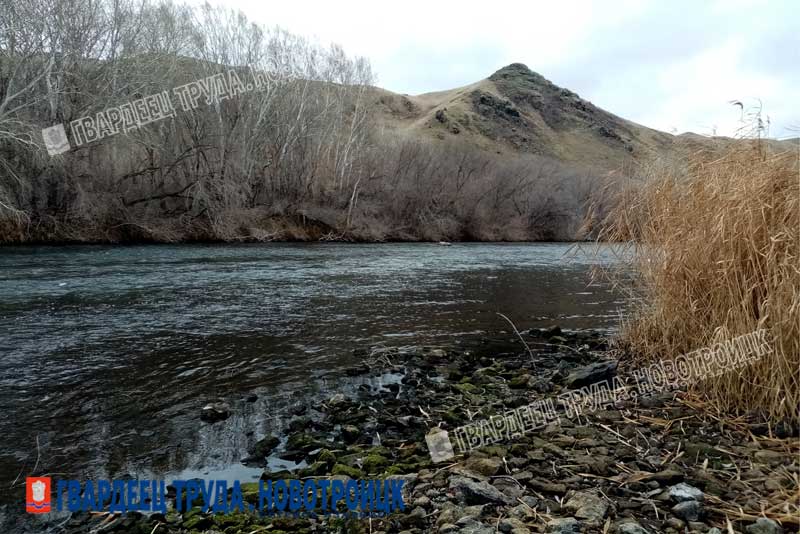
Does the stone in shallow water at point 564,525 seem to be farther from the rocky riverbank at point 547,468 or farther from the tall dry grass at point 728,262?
the tall dry grass at point 728,262

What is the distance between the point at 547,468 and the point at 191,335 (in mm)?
7458

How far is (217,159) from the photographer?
35312 millimetres

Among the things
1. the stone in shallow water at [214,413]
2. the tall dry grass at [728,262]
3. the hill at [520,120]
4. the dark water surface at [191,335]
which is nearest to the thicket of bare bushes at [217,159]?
the dark water surface at [191,335]

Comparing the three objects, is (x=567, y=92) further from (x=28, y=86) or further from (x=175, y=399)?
(x=175, y=399)

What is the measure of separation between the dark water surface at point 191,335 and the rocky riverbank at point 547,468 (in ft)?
2.49

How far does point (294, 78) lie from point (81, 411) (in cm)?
3967

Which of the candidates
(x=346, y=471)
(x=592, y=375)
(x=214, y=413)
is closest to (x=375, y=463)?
(x=346, y=471)

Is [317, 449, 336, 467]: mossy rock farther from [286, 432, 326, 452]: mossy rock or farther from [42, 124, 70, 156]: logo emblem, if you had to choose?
[42, 124, 70, 156]: logo emblem

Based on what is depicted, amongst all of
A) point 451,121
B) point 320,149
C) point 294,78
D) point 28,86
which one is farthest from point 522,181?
point 451,121

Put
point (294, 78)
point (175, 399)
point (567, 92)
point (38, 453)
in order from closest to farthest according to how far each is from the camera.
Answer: point (38, 453)
point (175, 399)
point (294, 78)
point (567, 92)

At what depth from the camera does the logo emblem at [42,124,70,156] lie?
24.9 meters

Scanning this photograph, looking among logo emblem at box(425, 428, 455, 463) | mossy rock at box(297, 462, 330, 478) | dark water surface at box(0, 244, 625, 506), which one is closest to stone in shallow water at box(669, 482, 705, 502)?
logo emblem at box(425, 428, 455, 463)

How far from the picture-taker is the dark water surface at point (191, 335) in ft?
16.8

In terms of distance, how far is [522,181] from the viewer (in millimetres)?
A: 52344
